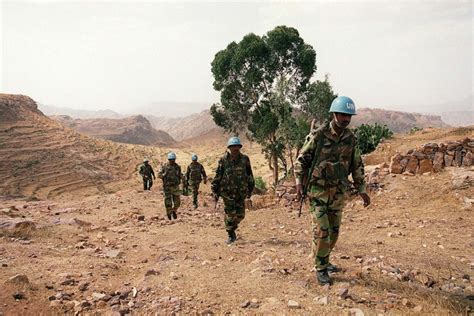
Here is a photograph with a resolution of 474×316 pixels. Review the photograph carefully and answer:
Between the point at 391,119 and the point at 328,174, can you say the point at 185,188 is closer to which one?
the point at 328,174

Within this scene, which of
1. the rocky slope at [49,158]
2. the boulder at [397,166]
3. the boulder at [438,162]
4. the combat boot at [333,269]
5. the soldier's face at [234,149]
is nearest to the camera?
the combat boot at [333,269]

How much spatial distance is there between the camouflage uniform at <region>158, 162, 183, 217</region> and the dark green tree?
9368mm

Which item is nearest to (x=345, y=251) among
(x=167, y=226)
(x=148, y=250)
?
(x=148, y=250)

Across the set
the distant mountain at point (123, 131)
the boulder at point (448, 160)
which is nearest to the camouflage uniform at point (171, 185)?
the boulder at point (448, 160)

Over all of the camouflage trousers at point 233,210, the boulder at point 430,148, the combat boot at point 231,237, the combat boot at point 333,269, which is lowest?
the combat boot at point 231,237

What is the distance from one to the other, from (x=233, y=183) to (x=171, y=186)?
3408 millimetres

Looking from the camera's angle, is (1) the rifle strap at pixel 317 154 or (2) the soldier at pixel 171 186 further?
(2) the soldier at pixel 171 186

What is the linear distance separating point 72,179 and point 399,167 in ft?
76.8

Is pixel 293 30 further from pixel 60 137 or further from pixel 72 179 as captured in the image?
pixel 60 137

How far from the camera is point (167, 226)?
854cm

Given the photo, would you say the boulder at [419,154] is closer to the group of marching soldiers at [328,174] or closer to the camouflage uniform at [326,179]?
the group of marching soldiers at [328,174]

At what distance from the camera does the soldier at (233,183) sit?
667 centimetres

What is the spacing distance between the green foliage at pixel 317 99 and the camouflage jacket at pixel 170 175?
1247 cm

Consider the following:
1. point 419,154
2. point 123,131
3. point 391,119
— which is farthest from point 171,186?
point 391,119
